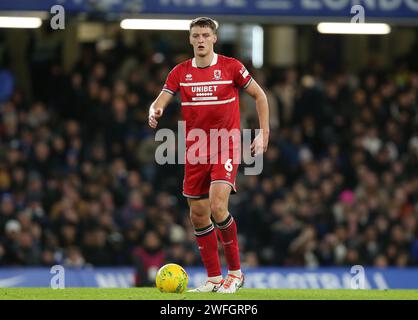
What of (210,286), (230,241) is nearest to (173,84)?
(230,241)

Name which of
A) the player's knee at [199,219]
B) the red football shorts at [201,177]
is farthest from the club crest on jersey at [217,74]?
the player's knee at [199,219]

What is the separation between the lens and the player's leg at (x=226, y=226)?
11195mm

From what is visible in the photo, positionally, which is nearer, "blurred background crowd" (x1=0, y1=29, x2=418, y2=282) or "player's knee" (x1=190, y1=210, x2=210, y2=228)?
"player's knee" (x1=190, y1=210, x2=210, y2=228)

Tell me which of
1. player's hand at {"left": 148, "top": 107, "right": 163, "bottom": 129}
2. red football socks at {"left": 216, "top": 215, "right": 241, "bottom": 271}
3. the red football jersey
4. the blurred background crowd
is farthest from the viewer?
the blurred background crowd

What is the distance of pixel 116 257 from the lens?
1948cm

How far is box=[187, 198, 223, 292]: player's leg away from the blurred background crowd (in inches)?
275

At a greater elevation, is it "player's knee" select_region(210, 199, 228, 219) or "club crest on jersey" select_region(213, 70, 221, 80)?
"club crest on jersey" select_region(213, 70, 221, 80)

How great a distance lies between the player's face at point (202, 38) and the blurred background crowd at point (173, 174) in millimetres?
7791

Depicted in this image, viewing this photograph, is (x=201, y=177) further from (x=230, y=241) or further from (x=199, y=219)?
(x=230, y=241)

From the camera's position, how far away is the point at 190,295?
1091 cm

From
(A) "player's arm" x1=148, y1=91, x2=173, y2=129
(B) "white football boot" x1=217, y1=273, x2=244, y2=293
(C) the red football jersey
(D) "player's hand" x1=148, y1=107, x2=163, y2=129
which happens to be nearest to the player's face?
(C) the red football jersey

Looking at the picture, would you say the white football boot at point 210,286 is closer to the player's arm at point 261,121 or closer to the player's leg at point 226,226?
the player's leg at point 226,226

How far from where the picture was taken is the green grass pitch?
10672mm

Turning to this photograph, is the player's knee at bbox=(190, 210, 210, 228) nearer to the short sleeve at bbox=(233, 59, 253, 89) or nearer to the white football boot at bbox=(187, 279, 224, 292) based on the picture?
the white football boot at bbox=(187, 279, 224, 292)
